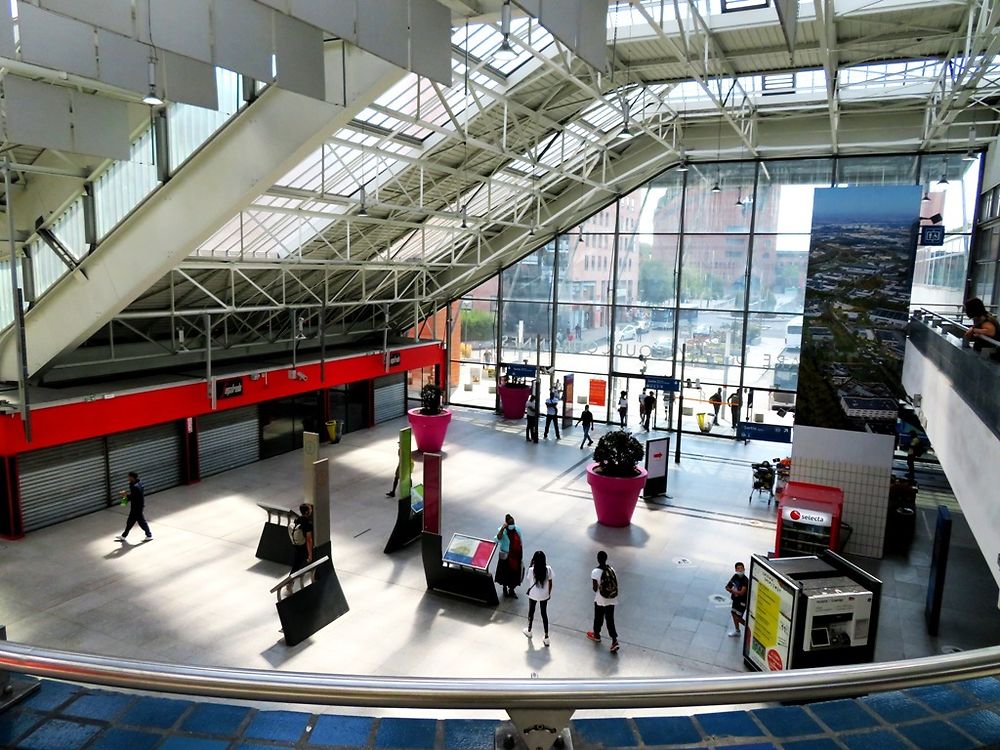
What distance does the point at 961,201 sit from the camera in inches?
706

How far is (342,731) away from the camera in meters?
1.94

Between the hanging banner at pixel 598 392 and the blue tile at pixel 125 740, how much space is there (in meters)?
20.9

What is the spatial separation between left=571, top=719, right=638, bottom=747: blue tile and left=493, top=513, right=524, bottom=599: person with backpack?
326 inches

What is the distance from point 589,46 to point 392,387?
55.9 feet

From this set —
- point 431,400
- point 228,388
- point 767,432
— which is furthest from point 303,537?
point 767,432

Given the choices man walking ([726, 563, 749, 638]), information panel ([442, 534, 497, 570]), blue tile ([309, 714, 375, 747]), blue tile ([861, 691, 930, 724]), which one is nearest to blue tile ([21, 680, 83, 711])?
blue tile ([309, 714, 375, 747])

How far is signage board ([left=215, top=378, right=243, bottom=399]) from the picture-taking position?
51.4 feet

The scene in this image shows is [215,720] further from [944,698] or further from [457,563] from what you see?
[457,563]

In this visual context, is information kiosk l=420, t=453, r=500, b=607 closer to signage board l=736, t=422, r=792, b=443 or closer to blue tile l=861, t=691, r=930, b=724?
blue tile l=861, t=691, r=930, b=724

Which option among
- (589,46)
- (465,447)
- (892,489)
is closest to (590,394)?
(465,447)

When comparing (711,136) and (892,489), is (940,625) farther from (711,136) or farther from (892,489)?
(711,136)

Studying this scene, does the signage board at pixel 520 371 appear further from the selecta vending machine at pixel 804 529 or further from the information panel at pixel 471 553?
the information panel at pixel 471 553

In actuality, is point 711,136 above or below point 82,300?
above

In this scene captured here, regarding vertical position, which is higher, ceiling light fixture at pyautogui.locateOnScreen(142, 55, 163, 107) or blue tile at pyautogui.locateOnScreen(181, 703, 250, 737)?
ceiling light fixture at pyautogui.locateOnScreen(142, 55, 163, 107)
